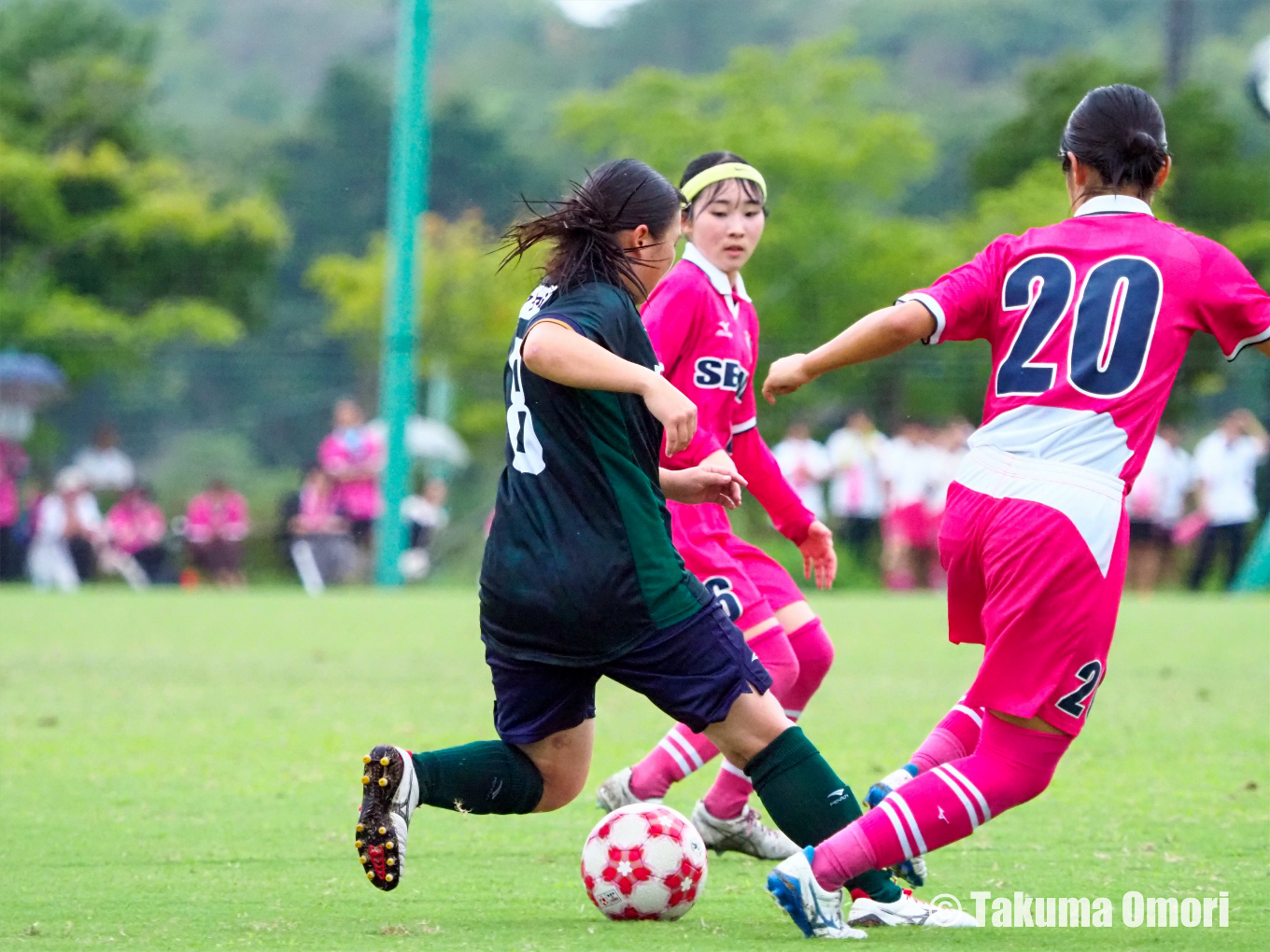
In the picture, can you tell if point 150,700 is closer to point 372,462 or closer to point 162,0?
point 372,462

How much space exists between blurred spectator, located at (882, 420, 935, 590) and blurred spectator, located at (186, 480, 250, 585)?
28.3ft

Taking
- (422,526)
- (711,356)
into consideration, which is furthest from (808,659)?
(422,526)

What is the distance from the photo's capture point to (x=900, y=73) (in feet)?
245

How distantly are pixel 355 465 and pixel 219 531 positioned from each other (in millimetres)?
2912

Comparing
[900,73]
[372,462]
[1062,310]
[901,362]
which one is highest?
[900,73]

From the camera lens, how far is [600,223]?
4.44m

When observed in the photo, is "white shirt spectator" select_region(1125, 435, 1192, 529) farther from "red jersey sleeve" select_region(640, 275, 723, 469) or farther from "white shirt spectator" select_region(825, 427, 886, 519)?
"red jersey sleeve" select_region(640, 275, 723, 469)

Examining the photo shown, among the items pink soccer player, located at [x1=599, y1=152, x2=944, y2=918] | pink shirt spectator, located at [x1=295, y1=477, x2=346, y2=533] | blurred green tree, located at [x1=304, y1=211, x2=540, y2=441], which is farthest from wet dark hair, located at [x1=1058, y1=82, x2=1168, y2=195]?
blurred green tree, located at [x1=304, y1=211, x2=540, y2=441]

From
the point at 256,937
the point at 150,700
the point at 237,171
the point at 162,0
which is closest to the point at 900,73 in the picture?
the point at 237,171

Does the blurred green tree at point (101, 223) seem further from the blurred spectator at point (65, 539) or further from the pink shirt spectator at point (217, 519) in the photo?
the blurred spectator at point (65, 539)

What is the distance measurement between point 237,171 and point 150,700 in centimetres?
5222

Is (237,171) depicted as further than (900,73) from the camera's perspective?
No

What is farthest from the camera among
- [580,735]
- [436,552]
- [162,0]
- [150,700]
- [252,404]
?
[162,0]

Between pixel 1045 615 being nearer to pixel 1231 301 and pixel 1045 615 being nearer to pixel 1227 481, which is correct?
pixel 1231 301
